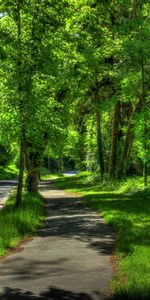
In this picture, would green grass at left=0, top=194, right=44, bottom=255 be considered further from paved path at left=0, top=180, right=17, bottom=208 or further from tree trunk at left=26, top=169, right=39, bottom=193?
tree trunk at left=26, top=169, right=39, bottom=193

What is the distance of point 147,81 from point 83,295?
23.5 metres

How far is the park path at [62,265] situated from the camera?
941 centimetres

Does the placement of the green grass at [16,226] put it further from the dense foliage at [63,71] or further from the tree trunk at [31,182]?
the tree trunk at [31,182]

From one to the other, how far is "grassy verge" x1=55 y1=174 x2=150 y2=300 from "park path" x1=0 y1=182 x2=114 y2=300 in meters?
0.33

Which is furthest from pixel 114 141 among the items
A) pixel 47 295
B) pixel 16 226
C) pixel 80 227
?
pixel 47 295

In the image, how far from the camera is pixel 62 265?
38.4ft

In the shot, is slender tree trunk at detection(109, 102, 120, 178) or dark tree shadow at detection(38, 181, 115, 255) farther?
slender tree trunk at detection(109, 102, 120, 178)

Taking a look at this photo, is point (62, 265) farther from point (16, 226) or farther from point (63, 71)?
point (63, 71)

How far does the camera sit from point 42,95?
19.4m

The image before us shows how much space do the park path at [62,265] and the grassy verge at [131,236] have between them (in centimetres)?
33

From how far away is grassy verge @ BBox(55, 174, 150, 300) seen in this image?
30.2 feet

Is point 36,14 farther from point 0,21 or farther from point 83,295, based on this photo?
point 83,295

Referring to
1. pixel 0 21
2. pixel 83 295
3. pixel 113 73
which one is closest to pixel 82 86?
pixel 113 73

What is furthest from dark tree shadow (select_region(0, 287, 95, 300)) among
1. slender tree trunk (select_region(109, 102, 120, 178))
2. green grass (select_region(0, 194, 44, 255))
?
slender tree trunk (select_region(109, 102, 120, 178))
